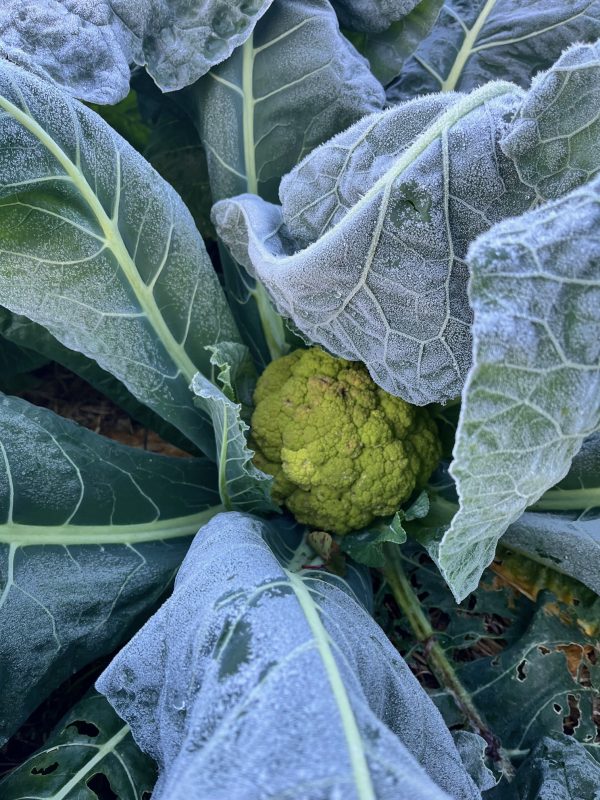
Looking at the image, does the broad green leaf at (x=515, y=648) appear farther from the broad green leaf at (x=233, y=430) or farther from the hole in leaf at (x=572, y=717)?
the broad green leaf at (x=233, y=430)

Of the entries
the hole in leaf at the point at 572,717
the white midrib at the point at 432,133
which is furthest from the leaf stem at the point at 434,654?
the white midrib at the point at 432,133

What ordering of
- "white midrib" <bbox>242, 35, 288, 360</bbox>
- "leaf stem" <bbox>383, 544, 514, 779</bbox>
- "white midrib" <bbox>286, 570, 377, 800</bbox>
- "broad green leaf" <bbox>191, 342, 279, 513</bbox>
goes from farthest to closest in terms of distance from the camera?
"white midrib" <bbox>242, 35, 288, 360</bbox> → "leaf stem" <bbox>383, 544, 514, 779</bbox> → "broad green leaf" <bbox>191, 342, 279, 513</bbox> → "white midrib" <bbox>286, 570, 377, 800</bbox>

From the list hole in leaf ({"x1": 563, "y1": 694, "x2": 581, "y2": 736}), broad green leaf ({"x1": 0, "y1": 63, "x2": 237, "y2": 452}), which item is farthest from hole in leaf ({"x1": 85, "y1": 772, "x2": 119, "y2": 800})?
hole in leaf ({"x1": 563, "y1": 694, "x2": 581, "y2": 736})

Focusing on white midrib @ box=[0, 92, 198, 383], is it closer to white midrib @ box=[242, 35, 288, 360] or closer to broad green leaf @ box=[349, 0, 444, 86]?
white midrib @ box=[242, 35, 288, 360]

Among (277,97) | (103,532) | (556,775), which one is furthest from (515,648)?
(277,97)

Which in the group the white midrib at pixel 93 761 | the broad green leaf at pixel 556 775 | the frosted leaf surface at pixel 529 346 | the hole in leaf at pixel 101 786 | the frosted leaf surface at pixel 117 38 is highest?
the frosted leaf surface at pixel 117 38

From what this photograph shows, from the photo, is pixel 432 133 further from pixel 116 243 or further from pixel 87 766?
pixel 87 766
